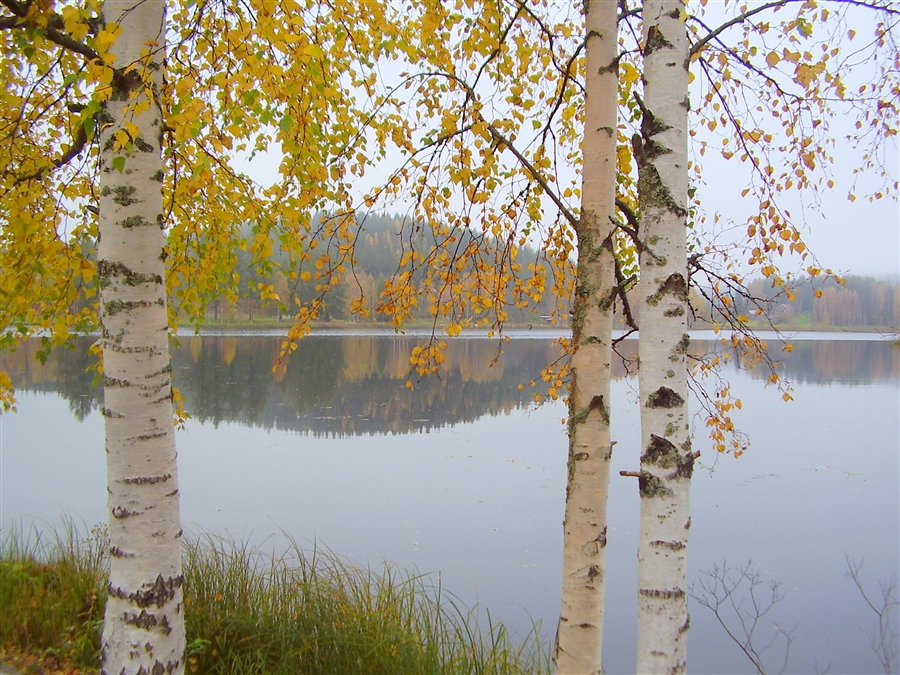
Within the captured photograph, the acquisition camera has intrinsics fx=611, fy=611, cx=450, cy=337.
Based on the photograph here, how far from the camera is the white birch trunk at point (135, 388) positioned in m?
2.06

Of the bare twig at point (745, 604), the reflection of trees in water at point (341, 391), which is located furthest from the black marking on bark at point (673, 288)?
the reflection of trees in water at point (341, 391)

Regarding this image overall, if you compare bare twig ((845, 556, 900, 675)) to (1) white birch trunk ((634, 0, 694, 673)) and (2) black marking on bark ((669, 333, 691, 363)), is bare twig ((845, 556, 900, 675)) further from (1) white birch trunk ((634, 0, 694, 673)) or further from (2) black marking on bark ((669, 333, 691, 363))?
(2) black marking on bark ((669, 333, 691, 363))

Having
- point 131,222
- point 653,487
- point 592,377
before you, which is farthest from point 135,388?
point 653,487

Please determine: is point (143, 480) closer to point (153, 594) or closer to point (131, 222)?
point (153, 594)

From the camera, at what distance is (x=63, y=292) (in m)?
3.12

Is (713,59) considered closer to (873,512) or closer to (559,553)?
(559,553)

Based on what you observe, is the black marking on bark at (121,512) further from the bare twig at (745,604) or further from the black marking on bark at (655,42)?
the bare twig at (745,604)

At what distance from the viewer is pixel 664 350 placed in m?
1.81

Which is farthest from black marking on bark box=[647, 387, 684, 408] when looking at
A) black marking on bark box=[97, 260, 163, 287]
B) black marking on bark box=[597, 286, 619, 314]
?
black marking on bark box=[97, 260, 163, 287]

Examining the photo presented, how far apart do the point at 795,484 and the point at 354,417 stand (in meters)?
7.79

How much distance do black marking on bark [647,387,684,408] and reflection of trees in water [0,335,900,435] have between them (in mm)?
6201

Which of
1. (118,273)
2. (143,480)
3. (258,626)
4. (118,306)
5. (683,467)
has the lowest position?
(258,626)

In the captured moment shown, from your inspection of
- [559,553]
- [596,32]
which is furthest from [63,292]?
[559,553]

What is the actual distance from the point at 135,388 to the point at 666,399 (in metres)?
1.72
